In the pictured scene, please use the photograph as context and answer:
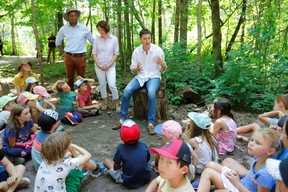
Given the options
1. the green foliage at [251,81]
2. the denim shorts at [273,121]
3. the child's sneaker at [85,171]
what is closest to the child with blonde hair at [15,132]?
the child's sneaker at [85,171]

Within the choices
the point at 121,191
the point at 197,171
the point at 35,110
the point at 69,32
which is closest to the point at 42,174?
the point at 121,191

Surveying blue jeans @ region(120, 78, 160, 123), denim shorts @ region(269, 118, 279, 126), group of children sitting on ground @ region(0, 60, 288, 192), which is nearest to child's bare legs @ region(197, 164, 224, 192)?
group of children sitting on ground @ region(0, 60, 288, 192)

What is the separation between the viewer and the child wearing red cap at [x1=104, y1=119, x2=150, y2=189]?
3221mm

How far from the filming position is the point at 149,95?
508 cm

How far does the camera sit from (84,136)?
193 inches

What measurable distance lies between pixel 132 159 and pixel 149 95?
2.02 m

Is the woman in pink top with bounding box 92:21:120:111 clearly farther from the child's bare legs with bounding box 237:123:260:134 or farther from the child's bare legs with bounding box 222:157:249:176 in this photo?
the child's bare legs with bounding box 222:157:249:176

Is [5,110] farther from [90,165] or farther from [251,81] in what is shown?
[251,81]

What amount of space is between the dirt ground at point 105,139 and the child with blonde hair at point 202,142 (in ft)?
2.15

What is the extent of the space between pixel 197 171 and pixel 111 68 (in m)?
3.27

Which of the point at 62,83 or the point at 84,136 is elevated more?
the point at 62,83

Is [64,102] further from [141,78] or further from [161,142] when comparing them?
[161,142]

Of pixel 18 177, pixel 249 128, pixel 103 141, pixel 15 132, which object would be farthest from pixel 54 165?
pixel 249 128

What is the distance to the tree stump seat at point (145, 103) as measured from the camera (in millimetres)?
5545
